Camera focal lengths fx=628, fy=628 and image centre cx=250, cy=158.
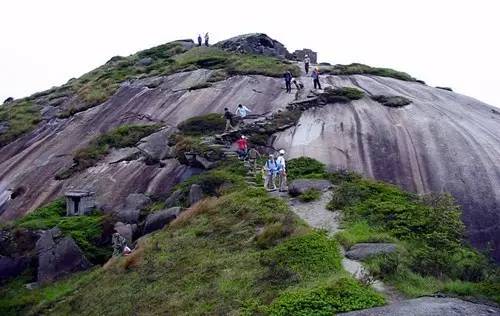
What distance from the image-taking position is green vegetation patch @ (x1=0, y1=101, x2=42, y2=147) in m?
45.6

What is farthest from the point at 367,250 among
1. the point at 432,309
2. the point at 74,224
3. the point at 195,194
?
the point at 74,224

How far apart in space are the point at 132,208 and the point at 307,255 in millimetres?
13852

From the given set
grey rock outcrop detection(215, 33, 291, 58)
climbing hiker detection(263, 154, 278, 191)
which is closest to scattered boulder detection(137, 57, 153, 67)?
grey rock outcrop detection(215, 33, 291, 58)

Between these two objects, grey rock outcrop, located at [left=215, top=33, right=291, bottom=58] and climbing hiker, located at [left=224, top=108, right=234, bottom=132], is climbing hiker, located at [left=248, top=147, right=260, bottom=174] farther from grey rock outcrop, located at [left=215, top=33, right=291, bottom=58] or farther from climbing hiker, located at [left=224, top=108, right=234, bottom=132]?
grey rock outcrop, located at [left=215, top=33, right=291, bottom=58]

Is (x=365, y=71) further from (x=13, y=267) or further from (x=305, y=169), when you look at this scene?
(x=13, y=267)

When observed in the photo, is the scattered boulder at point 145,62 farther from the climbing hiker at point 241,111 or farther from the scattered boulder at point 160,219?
the scattered boulder at point 160,219

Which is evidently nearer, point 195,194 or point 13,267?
point 13,267

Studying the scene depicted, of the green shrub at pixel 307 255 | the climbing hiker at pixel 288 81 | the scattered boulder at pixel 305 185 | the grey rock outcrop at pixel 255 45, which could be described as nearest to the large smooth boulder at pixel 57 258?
the scattered boulder at pixel 305 185

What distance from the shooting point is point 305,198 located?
2562 cm

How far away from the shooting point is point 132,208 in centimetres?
3062

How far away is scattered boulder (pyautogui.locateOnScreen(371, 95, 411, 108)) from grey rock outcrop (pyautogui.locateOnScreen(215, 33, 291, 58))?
68.6ft

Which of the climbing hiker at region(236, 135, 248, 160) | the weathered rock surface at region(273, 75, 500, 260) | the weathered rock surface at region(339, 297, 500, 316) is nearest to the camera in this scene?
the weathered rock surface at region(339, 297, 500, 316)

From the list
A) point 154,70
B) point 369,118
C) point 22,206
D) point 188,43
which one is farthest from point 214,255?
point 188,43

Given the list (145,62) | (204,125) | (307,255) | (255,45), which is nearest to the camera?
(307,255)
